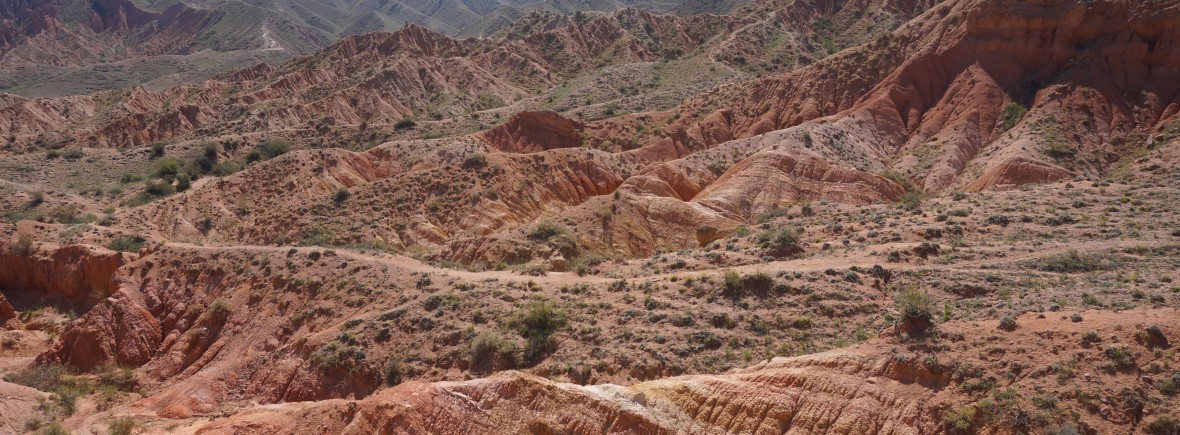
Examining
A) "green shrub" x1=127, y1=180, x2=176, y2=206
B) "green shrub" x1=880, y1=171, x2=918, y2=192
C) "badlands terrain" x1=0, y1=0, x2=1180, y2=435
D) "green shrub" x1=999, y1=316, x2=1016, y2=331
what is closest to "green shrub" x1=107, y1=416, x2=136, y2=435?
"badlands terrain" x1=0, y1=0, x2=1180, y2=435

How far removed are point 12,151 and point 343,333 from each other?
7583cm

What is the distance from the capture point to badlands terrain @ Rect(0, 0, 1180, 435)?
15.8 m

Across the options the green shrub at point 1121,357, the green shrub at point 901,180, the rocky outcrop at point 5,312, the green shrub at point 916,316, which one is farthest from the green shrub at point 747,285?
the rocky outcrop at point 5,312

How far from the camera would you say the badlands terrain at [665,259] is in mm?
15820

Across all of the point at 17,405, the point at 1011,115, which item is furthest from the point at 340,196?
the point at 1011,115

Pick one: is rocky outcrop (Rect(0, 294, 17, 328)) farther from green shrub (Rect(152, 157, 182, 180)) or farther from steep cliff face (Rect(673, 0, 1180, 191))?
steep cliff face (Rect(673, 0, 1180, 191))

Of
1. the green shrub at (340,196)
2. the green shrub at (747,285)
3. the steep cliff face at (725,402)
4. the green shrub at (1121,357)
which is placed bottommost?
the green shrub at (340,196)

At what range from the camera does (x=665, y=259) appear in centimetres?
2973

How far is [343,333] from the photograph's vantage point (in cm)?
2491

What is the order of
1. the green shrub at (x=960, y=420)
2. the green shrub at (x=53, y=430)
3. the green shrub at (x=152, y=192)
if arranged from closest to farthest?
1. the green shrub at (x=960, y=420)
2. the green shrub at (x=53, y=430)
3. the green shrub at (x=152, y=192)

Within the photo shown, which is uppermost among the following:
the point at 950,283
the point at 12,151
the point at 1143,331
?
the point at 1143,331

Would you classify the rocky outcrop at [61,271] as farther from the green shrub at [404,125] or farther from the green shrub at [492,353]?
the green shrub at [404,125]

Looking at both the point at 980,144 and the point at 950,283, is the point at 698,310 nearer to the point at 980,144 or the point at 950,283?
the point at 950,283

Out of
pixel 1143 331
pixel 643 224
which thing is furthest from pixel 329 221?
pixel 1143 331
